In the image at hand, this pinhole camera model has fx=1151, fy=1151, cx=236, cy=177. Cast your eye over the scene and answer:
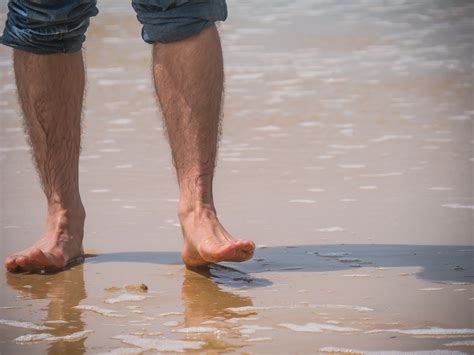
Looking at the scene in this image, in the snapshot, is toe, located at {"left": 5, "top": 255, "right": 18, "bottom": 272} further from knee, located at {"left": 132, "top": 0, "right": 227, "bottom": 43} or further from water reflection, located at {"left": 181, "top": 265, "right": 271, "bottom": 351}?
knee, located at {"left": 132, "top": 0, "right": 227, "bottom": 43}

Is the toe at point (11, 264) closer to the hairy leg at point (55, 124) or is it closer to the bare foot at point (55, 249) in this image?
the bare foot at point (55, 249)

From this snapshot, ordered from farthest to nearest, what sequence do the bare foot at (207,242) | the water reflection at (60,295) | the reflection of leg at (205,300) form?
1. the bare foot at (207,242)
2. the reflection of leg at (205,300)
3. the water reflection at (60,295)

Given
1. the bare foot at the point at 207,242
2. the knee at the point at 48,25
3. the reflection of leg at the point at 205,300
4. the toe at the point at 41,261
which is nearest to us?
the reflection of leg at the point at 205,300

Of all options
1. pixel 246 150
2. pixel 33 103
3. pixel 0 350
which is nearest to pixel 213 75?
A: pixel 33 103

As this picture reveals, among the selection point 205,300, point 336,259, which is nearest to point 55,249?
point 205,300

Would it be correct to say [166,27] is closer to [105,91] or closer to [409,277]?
[409,277]

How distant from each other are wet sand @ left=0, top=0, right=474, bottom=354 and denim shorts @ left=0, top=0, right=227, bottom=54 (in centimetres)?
54

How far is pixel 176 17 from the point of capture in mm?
2785

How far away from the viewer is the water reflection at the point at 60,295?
215cm

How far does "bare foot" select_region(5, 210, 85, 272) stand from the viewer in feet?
9.06

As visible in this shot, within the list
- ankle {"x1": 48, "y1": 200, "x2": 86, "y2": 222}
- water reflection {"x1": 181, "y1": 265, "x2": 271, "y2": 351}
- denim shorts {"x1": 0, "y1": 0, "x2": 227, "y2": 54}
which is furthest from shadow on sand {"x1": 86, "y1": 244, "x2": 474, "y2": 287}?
denim shorts {"x1": 0, "y1": 0, "x2": 227, "y2": 54}

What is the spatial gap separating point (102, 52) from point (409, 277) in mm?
4340

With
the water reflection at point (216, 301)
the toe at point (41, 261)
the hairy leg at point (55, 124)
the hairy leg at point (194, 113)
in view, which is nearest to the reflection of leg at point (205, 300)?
the water reflection at point (216, 301)

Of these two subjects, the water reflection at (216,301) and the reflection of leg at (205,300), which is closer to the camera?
the water reflection at (216,301)
